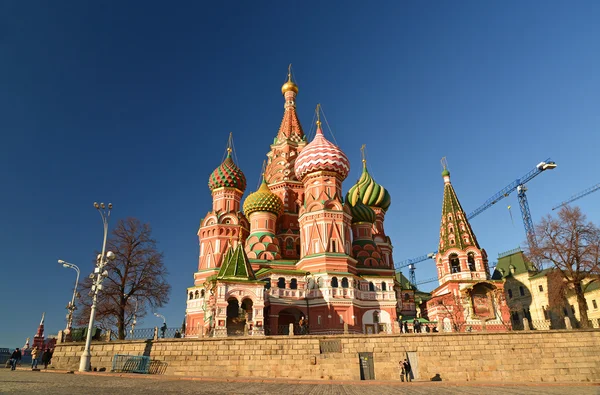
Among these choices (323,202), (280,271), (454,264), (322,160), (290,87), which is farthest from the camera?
(290,87)

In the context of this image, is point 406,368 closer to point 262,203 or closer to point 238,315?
point 238,315

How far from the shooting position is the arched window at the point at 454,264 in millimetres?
37562

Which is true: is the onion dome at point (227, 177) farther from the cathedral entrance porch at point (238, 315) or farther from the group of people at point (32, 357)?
the group of people at point (32, 357)

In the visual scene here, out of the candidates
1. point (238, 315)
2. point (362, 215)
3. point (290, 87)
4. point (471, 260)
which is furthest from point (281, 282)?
point (290, 87)

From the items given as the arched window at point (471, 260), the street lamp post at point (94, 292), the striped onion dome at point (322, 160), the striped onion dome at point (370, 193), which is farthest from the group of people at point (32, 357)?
the arched window at point (471, 260)

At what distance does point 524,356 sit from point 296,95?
38.1 metres

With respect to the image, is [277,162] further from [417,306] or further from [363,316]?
[417,306]

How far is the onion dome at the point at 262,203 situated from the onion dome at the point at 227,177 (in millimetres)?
3063

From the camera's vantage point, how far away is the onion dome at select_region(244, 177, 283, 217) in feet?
118

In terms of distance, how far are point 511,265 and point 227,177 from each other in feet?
114

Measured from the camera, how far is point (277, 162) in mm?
43438

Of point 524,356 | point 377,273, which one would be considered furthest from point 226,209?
point 524,356

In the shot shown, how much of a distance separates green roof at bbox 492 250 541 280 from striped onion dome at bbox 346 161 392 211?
16991 mm

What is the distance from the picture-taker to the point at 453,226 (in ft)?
128
